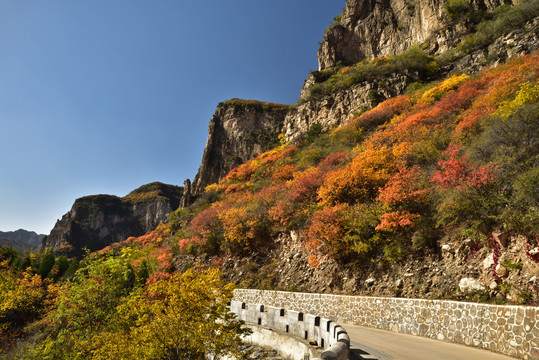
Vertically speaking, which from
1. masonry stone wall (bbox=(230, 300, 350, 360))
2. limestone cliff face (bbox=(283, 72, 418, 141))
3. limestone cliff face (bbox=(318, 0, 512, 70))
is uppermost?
limestone cliff face (bbox=(318, 0, 512, 70))

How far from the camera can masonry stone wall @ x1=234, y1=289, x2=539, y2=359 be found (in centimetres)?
657

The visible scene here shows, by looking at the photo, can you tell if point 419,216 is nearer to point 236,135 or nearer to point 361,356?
point 361,356

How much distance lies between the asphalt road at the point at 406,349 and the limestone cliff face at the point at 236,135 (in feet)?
189

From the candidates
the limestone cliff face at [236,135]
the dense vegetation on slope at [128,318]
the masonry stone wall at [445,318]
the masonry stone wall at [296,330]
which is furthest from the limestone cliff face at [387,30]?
the dense vegetation on slope at [128,318]

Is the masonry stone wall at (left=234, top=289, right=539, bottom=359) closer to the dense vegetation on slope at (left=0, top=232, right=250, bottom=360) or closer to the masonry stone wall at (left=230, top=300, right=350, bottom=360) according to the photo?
the masonry stone wall at (left=230, top=300, right=350, bottom=360)

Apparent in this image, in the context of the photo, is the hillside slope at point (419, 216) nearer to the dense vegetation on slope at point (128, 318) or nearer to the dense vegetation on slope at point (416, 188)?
the dense vegetation on slope at point (416, 188)

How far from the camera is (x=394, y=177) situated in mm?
16156

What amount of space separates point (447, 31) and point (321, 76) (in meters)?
21.7

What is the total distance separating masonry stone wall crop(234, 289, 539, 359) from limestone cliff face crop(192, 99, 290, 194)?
5431 centimetres

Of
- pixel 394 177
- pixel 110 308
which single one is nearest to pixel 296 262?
pixel 394 177

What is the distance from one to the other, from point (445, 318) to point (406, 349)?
219cm

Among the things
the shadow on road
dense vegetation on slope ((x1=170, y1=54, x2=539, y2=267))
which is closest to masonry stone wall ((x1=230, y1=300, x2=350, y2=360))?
the shadow on road

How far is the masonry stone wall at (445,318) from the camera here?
6.57m

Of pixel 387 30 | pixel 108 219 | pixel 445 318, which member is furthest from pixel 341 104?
pixel 108 219
